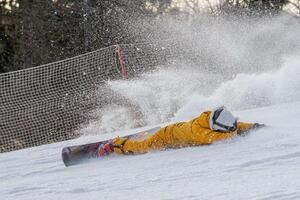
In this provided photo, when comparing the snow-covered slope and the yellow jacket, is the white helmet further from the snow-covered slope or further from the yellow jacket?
the snow-covered slope

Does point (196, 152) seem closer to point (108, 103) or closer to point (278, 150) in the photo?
point (278, 150)

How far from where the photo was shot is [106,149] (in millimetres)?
5422

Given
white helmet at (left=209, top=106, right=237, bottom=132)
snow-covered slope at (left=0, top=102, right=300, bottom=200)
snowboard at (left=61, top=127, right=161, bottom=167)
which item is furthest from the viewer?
snowboard at (left=61, top=127, right=161, bottom=167)

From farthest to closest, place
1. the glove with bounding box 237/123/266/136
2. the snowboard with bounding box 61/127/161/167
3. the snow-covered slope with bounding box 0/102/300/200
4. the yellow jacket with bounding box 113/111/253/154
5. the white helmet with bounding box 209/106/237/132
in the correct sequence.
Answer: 1. the snowboard with bounding box 61/127/161/167
2. the glove with bounding box 237/123/266/136
3. the yellow jacket with bounding box 113/111/253/154
4. the white helmet with bounding box 209/106/237/132
5. the snow-covered slope with bounding box 0/102/300/200

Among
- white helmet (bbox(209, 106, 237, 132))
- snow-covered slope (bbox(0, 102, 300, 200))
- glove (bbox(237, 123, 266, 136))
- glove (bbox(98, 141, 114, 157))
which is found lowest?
snow-covered slope (bbox(0, 102, 300, 200))

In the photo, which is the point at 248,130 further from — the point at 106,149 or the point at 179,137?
the point at 106,149

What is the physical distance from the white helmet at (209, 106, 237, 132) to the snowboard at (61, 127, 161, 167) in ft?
2.43

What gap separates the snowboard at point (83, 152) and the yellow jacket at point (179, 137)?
0.08 m

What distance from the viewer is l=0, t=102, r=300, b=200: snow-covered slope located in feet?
11.2

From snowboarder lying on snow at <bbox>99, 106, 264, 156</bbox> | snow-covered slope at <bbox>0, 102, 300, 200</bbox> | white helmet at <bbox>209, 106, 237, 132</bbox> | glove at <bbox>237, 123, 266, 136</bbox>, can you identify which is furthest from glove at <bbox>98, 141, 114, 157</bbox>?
glove at <bbox>237, 123, 266, 136</bbox>

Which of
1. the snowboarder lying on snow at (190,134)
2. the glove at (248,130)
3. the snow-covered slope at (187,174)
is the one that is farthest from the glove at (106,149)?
the glove at (248,130)

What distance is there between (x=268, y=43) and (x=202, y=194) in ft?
36.1

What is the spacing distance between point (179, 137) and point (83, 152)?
99 cm

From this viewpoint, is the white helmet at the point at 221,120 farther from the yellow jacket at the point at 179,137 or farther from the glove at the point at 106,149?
the glove at the point at 106,149
